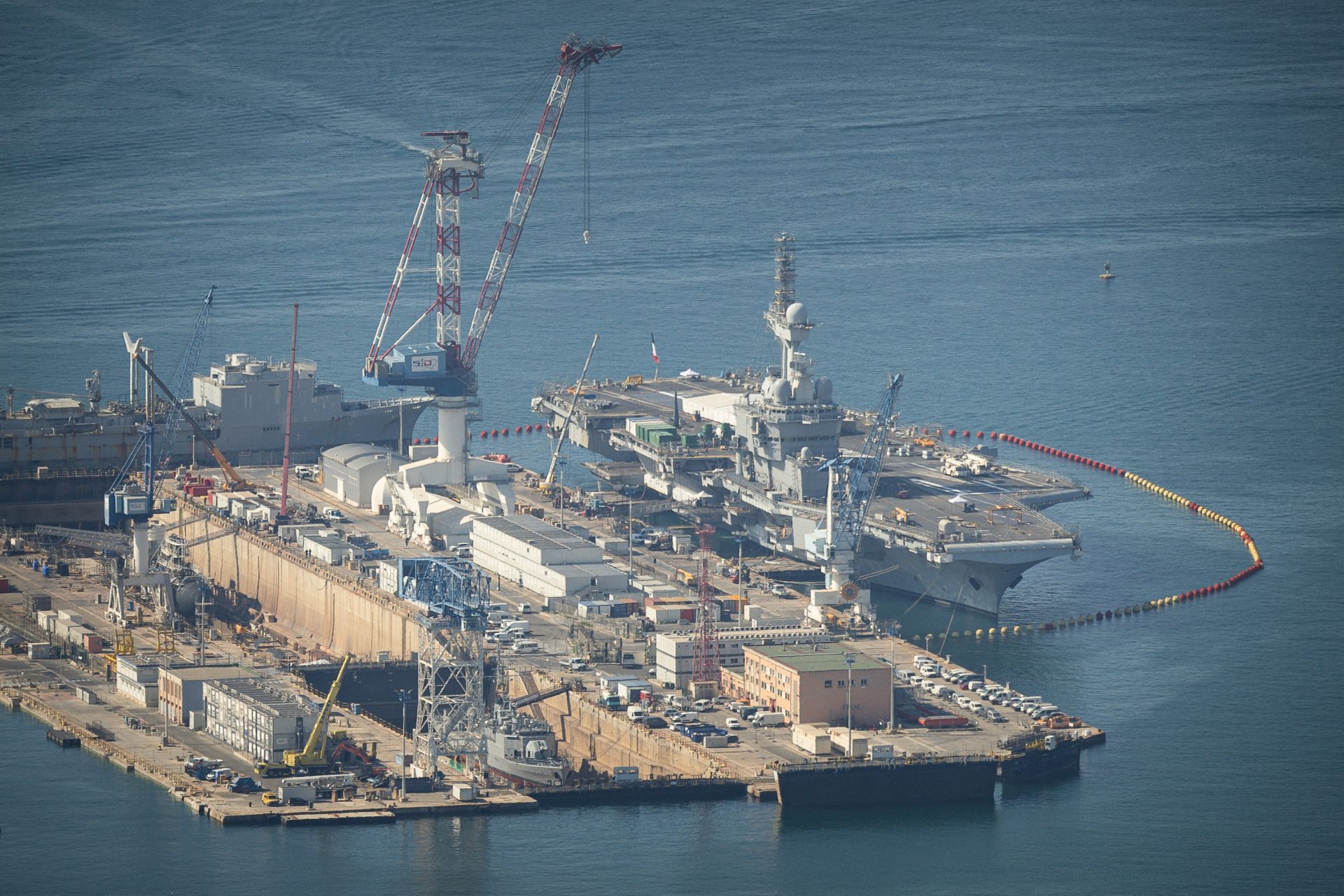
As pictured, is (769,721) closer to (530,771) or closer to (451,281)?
(530,771)

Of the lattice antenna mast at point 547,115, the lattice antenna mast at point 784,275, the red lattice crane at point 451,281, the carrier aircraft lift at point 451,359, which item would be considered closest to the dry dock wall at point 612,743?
the carrier aircraft lift at point 451,359

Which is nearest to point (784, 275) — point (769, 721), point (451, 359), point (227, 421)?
point (451, 359)

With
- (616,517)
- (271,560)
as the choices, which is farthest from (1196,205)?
(271,560)

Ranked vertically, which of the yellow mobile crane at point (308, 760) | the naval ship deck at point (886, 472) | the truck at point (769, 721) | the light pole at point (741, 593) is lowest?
the yellow mobile crane at point (308, 760)

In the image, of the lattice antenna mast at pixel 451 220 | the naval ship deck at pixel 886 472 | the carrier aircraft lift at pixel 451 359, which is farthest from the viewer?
the lattice antenna mast at pixel 451 220

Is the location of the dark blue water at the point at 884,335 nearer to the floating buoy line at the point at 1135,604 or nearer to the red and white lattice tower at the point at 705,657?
the floating buoy line at the point at 1135,604

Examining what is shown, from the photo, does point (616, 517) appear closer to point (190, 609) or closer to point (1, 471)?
point (190, 609)
